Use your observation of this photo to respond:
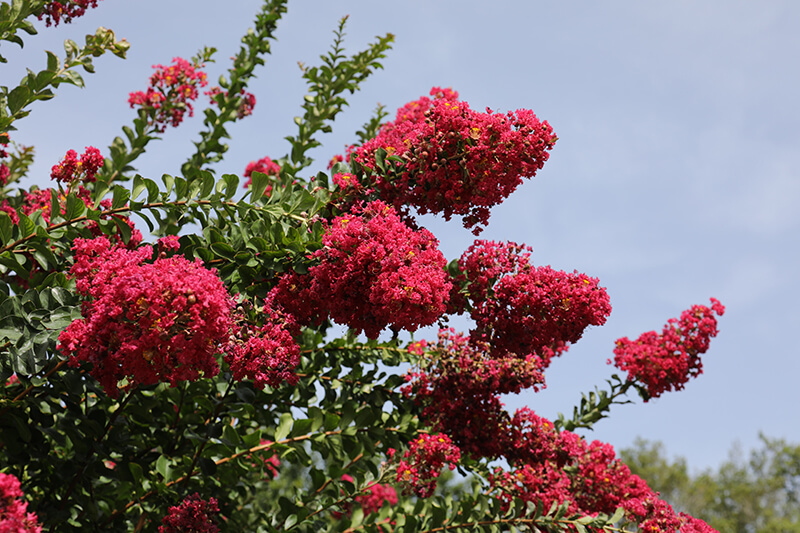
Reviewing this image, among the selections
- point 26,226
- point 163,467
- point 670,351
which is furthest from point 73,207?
point 670,351

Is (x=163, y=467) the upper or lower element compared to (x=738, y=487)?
lower

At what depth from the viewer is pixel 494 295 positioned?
12.1 ft

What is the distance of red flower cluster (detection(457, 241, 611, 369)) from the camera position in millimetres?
3527

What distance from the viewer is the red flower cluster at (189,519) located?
3453 mm

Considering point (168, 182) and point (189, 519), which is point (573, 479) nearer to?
point (189, 519)

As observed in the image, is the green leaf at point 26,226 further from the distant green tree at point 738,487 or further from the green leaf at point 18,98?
the distant green tree at point 738,487

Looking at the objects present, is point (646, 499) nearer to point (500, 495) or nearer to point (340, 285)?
point (500, 495)

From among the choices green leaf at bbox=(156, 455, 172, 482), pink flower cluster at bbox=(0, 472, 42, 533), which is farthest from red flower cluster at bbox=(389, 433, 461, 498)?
pink flower cluster at bbox=(0, 472, 42, 533)

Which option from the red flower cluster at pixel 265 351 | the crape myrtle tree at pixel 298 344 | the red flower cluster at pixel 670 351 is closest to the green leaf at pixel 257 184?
the crape myrtle tree at pixel 298 344

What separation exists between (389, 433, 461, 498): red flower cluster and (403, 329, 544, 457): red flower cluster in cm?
14

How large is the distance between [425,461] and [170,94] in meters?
3.91

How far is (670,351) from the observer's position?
5.29 metres

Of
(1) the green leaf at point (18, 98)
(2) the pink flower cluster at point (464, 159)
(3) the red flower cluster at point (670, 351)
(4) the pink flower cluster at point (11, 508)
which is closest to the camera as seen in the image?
(4) the pink flower cluster at point (11, 508)

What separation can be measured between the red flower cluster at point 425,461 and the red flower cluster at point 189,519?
1.27 metres
